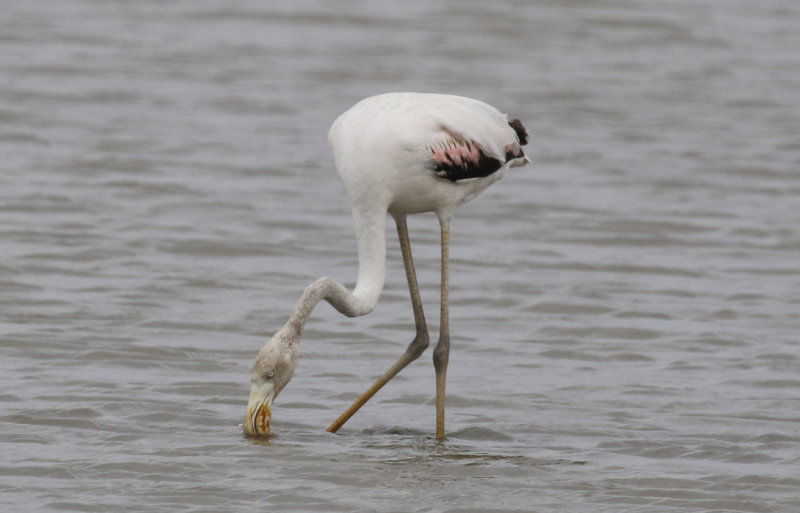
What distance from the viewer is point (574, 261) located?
40.1 ft

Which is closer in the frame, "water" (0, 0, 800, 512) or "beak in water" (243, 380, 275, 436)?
"water" (0, 0, 800, 512)

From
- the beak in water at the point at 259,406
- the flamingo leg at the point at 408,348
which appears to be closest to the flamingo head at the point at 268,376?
the beak in water at the point at 259,406

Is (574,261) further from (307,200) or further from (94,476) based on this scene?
(94,476)

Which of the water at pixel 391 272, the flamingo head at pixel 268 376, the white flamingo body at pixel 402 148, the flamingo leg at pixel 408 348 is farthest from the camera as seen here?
the flamingo leg at pixel 408 348

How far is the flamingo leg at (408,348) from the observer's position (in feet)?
27.4

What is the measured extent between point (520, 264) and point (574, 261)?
418mm

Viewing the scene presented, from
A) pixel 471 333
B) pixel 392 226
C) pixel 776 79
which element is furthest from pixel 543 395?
pixel 776 79

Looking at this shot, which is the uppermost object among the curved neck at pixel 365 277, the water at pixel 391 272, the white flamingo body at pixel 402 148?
the white flamingo body at pixel 402 148

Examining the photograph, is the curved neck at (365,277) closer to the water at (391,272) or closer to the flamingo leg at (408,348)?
the flamingo leg at (408,348)

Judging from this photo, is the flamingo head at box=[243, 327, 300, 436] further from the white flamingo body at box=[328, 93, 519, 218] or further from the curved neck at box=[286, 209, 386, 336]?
the white flamingo body at box=[328, 93, 519, 218]

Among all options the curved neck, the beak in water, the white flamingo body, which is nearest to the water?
the beak in water

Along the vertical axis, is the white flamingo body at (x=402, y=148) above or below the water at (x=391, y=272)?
above

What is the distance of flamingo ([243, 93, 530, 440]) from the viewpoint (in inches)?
309

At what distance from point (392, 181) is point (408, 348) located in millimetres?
1240
